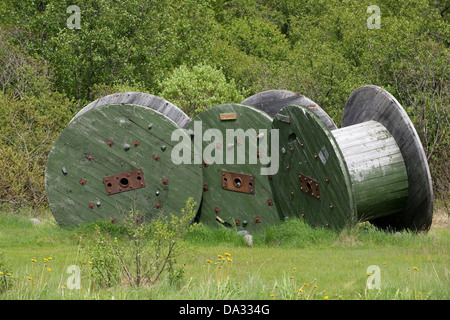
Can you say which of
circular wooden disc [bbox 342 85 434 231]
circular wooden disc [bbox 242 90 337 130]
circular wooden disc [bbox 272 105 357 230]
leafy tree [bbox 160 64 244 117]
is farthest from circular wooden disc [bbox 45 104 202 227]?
leafy tree [bbox 160 64 244 117]

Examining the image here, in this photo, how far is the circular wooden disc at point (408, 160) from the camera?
935cm

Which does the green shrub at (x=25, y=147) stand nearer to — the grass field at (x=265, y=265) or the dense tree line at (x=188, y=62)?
the dense tree line at (x=188, y=62)

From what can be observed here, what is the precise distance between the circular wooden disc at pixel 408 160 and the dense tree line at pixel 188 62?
430 cm

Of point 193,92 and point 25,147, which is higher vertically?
point 193,92

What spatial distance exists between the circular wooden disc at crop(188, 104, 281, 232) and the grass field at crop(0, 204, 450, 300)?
0.64 m

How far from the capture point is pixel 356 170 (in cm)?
931

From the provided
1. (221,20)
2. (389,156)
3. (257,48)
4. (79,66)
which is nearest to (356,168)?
(389,156)

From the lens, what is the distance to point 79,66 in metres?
27.1

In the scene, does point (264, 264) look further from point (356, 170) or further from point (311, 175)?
point (356, 170)

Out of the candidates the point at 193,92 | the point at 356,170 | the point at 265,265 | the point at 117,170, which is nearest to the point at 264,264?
the point at 265,265

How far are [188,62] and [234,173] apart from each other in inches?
961

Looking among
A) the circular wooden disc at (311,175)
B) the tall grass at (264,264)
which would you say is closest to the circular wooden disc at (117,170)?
the tall grass at (264,264)
